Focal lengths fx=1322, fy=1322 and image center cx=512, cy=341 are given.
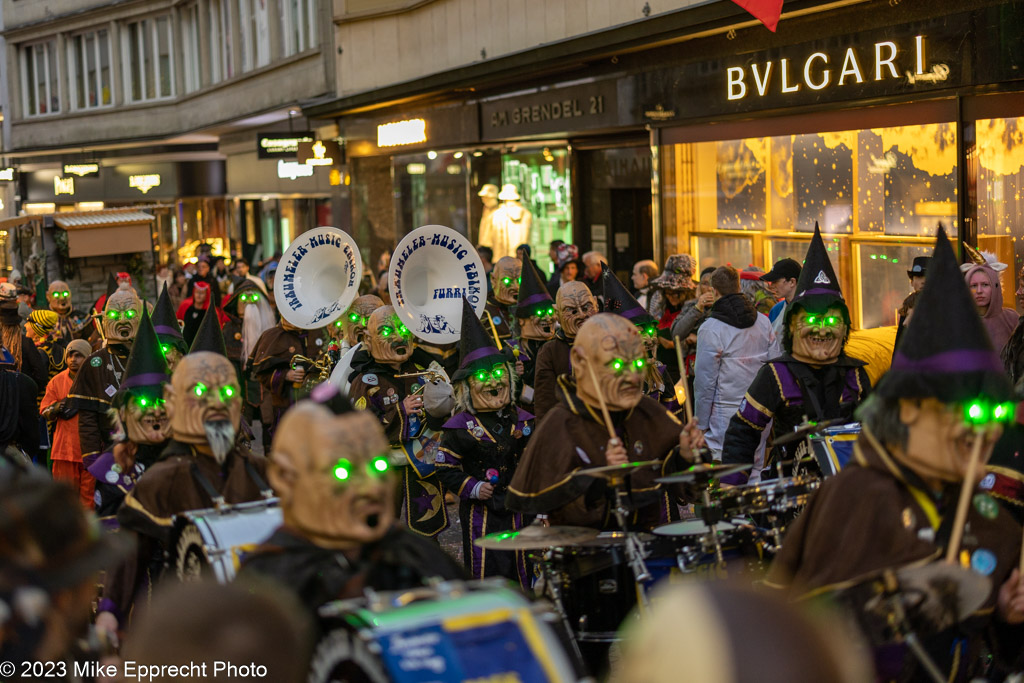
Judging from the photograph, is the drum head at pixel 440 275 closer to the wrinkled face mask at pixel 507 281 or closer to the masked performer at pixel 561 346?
the masked performer at pixel 561 346

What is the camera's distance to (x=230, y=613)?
2.78 metres

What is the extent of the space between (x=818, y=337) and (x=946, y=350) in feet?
9.49

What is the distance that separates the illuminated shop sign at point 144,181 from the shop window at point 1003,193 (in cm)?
3152

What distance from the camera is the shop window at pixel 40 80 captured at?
42.0m

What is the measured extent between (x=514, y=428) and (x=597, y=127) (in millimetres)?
9551

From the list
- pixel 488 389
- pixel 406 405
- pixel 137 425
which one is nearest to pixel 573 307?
pixel 406 405

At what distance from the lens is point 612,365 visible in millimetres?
5902

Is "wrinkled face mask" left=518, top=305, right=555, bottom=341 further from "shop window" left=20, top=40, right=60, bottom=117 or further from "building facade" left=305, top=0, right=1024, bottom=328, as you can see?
"shop window" left=20, top=40, right=60, bottom=117

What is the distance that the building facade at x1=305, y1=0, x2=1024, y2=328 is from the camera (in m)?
10.9

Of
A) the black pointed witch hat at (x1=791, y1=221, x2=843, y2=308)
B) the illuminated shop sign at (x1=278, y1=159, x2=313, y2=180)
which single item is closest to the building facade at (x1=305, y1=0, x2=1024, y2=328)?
the illuminated shop sign at (x1=278, y1=159, x2=313, y2=180)

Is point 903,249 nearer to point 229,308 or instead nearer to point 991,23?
point 991,23

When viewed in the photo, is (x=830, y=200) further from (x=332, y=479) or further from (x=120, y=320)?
(x=332, y=479)

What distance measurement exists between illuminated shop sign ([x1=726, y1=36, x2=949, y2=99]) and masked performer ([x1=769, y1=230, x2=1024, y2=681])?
7552 millimetres

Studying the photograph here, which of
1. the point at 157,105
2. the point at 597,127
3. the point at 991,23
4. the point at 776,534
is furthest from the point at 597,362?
the point at 157,105
